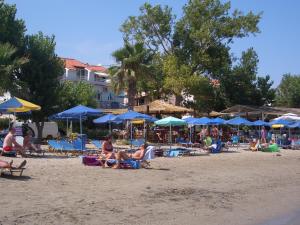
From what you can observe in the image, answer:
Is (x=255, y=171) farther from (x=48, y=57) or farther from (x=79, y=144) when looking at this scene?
(x=48, y=57)

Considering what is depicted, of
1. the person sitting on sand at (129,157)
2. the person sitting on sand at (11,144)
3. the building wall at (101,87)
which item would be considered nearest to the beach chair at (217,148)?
the person sitting on sand at (129,157)

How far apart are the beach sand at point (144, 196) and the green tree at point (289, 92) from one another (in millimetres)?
56281

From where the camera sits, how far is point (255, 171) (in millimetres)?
17547

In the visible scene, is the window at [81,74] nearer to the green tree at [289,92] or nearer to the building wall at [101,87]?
the building wall at [101,87]

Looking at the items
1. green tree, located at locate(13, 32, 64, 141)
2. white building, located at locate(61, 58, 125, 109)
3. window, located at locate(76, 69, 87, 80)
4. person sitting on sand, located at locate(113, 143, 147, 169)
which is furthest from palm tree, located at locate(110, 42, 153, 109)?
window, located at locate(76, 69, 87, 80)

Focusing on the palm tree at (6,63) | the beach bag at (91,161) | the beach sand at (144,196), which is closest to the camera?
the beach sand at (144,196)

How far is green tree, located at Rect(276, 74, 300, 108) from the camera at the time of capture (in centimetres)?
7038

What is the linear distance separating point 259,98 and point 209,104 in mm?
7115

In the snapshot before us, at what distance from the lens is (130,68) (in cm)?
3606

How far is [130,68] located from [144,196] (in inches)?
1017

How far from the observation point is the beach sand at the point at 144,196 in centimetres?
870

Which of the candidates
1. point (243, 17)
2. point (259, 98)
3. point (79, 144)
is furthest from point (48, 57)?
point (259, 98)

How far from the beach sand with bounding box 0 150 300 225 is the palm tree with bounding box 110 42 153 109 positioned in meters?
19.7

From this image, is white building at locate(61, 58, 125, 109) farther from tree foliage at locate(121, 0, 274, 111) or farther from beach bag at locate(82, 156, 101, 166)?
beach bag at locate(82, 156, 101, 166)
